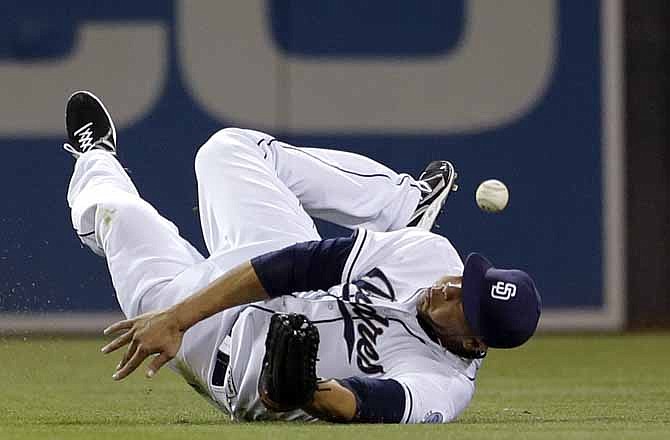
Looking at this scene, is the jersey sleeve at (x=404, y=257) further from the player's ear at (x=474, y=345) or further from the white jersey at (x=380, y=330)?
the player's ear at (x=474, y=345)

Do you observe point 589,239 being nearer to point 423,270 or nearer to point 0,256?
point 0,256

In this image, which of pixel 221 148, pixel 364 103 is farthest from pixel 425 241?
pixel 364 103

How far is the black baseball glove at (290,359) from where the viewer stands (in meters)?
3.57

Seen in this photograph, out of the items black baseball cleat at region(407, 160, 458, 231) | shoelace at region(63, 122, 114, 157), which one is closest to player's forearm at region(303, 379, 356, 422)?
black baseball cleat at region(407, 160, 458, 231)

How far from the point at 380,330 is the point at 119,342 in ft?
2.44

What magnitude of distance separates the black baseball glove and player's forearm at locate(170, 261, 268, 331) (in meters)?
0.27

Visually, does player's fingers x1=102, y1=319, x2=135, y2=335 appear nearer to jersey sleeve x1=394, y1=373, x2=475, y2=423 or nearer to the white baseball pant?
the white baseball pant

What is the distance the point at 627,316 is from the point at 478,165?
1.41 m

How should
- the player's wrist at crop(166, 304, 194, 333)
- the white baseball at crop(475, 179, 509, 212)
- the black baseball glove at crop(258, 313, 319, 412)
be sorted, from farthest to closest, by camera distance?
the white baseball at crop(475, 179, 509, 212), the player's wrist at crop(166, 304, 194, 333), the black baseball glove at crop(258, 313, 319, 412)

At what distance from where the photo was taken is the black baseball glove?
3.57 m

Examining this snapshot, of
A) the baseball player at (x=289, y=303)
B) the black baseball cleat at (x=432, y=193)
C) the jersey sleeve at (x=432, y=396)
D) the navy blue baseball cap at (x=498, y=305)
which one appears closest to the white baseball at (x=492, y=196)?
the black baseball cleat at (x=432, y=193)

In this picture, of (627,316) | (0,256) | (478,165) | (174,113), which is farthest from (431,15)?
(0,256)

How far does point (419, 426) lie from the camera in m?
3.92

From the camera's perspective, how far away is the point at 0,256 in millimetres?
5754
